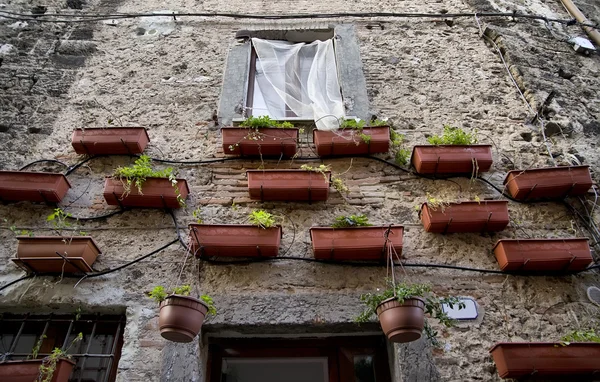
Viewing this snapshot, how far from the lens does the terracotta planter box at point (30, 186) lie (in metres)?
3.46

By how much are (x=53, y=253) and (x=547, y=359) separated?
2875 mm

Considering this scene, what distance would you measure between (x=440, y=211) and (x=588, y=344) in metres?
1.12

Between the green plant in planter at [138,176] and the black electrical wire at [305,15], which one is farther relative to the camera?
the black electrical wire at [305,15]

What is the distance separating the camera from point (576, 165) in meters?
3.61

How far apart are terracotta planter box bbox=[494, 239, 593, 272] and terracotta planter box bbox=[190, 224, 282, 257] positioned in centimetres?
147

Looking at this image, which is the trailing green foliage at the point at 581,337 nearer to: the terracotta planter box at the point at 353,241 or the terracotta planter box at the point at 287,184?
the terracotta planter box at the point at 353,241

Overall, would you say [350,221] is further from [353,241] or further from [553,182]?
[553,182]

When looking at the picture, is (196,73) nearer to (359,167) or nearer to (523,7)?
(359,167)

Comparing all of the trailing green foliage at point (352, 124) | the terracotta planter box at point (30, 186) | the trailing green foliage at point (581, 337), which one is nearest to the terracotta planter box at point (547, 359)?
the trailing green foliage at point (581, 337)

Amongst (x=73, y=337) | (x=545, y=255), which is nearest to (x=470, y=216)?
(x=545, y=255)

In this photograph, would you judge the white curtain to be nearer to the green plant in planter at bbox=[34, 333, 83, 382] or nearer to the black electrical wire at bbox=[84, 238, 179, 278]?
the black electrical wire at bbox=[84, 238, 179, 278]

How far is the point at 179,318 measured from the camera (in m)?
2.58

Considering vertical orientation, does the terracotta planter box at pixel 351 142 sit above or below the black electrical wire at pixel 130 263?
above

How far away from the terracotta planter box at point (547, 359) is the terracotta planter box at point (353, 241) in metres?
0.86
